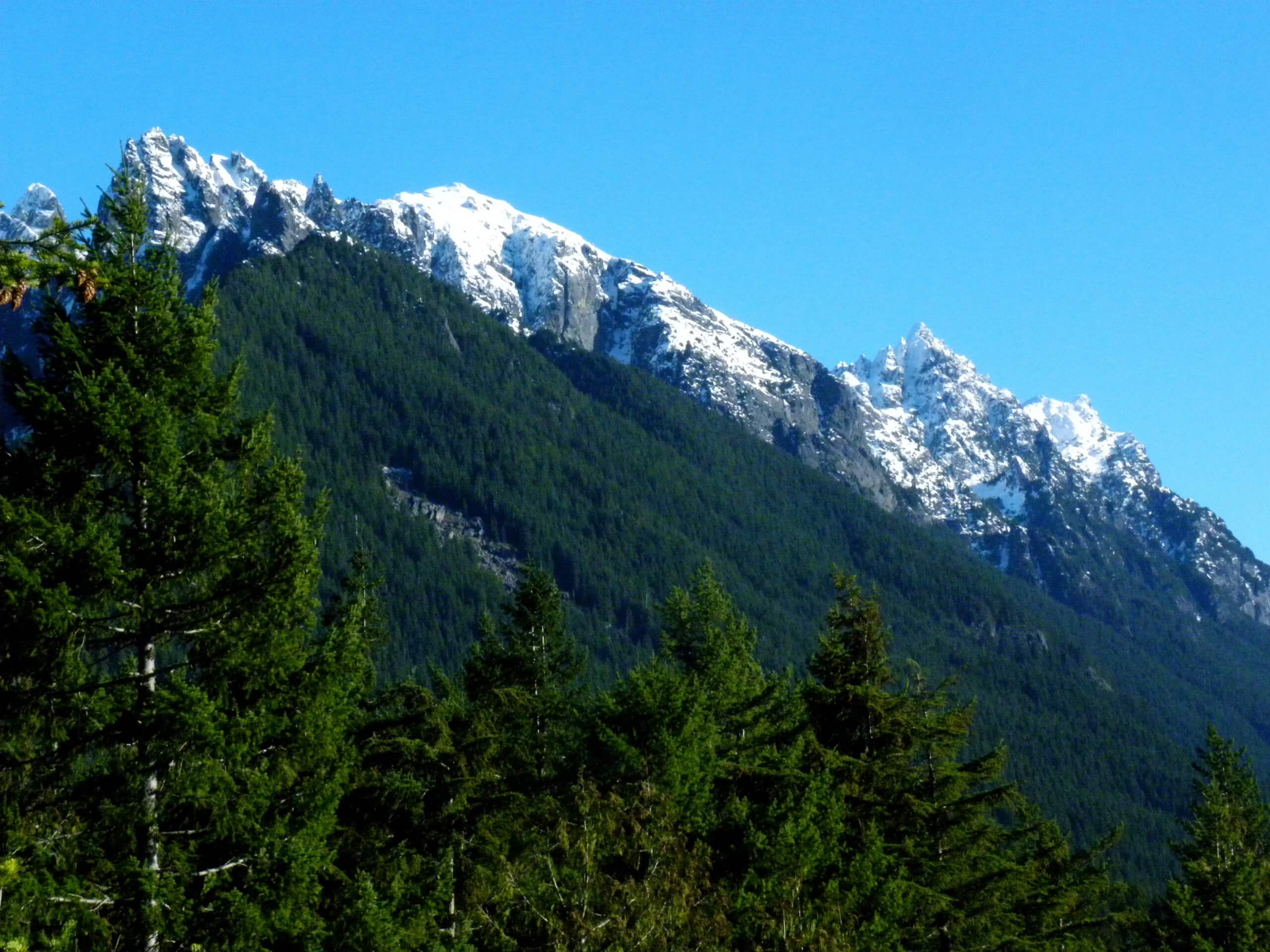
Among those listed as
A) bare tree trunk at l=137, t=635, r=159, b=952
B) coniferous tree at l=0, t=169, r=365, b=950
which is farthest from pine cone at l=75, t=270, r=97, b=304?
bare tree trunk at l=137, t=635, r=159, b=952

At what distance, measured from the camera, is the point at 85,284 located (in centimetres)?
1230

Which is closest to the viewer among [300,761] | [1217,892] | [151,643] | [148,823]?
[148,823]

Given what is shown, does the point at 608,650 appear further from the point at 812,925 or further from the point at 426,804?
the point at 812,925

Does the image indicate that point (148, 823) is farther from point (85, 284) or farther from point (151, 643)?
point (85, 284)

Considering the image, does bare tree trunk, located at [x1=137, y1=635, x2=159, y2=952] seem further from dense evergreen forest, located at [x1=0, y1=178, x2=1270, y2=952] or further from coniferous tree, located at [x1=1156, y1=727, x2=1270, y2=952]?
coniferous tree, located at [x1=1156, y1=727, x2=1270, y2=952]

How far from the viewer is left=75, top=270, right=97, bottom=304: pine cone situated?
12.2m

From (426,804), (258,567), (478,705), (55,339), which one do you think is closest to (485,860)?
(426,804)

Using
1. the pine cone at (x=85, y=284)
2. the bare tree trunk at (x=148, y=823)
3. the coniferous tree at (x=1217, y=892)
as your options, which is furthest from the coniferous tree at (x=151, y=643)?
the coniferous tree at (x=1217, y=892)

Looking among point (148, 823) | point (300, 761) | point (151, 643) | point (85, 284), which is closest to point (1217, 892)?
point (300, 761)

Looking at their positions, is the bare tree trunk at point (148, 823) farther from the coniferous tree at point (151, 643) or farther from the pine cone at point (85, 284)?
the pine cone at point (85, 284)

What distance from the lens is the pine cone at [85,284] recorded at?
40.2 ft

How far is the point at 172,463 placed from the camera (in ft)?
56.4

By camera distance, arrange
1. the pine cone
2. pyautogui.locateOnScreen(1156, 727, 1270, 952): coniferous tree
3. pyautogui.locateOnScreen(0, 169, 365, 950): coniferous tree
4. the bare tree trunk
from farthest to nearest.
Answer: pyautogui.locateOnScreen(1156, 727, 1270, 952): coniferous tree < the bare tree trunk < pyautogui.locateOnScreen(0, 169, 365, 950): coniferous tree < the pine cone

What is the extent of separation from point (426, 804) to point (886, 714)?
40.4 feet
